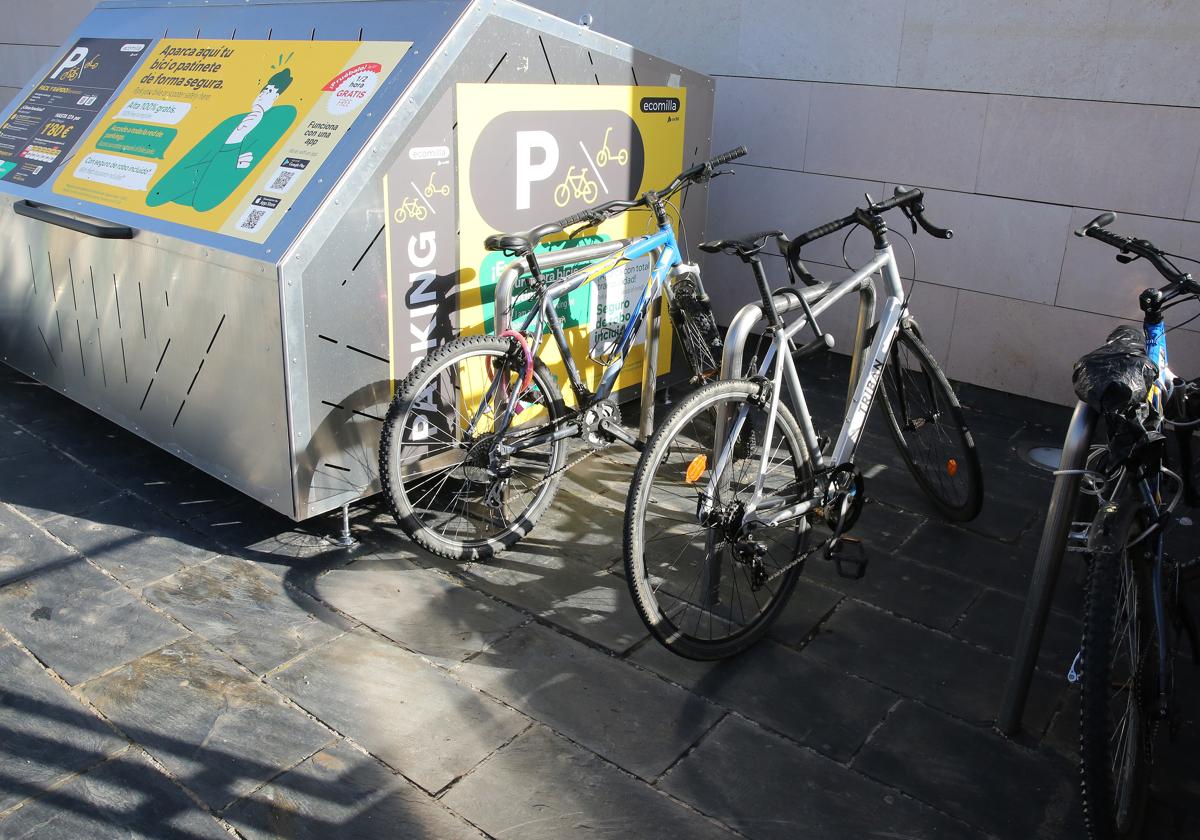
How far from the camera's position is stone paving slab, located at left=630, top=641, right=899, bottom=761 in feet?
9.36

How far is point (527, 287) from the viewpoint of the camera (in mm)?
3939

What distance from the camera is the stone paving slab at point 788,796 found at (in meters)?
2.50

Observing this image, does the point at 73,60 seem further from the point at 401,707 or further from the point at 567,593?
the point at 401,707

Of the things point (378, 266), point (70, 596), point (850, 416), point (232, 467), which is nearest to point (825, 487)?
point (850, 416)

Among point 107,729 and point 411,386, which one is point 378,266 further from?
point 107,729

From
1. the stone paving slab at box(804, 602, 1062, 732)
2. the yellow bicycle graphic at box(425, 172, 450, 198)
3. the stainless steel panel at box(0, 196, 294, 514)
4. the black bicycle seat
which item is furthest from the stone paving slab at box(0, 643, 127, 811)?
the black bicycle seat

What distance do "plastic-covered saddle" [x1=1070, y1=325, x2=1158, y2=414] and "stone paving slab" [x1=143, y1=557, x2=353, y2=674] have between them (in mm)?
2343

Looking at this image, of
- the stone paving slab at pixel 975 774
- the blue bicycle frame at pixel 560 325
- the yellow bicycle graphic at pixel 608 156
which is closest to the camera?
the stone paving slab at pixel 975 774

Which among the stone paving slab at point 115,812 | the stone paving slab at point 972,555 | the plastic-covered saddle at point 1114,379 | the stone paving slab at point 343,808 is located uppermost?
the plastic-covered saddle at point 1114,379

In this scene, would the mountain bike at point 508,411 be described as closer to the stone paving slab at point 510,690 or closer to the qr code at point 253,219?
the stone paving slab at point 510,690

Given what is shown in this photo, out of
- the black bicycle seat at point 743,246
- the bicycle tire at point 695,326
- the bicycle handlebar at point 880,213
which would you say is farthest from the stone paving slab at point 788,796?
the bicycle tire at point 695,326

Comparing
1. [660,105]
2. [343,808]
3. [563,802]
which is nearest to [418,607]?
[343,808]

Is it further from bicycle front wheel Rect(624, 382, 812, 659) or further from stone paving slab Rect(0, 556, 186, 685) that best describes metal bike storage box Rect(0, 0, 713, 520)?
bicycle front wheel Rect(624, 382, 812, 659)

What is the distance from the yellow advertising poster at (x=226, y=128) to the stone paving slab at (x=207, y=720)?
56.6 inches
